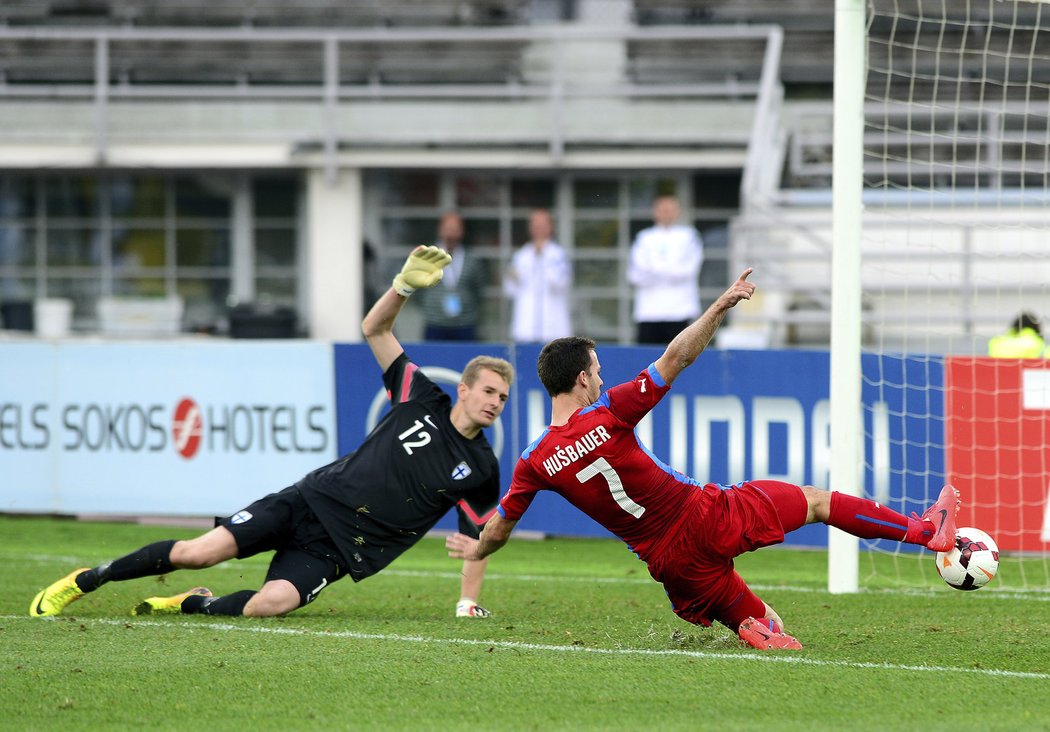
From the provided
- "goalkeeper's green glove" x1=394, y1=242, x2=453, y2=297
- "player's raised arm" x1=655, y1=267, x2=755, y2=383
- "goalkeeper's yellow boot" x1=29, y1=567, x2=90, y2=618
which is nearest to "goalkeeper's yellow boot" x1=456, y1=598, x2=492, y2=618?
"goalkeeper's green glove" x1=394, y1=242, x2=453, y2=297

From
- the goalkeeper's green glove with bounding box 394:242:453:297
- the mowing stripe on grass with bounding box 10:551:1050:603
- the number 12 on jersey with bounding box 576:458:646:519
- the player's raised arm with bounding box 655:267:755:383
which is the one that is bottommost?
the mowing stripe on grass with bounding box 10:551:1050:603

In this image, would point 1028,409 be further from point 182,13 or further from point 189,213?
point 182,13

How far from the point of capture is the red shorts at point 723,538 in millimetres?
6488

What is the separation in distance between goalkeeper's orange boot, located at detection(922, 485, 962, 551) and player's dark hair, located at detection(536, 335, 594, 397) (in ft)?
5.40

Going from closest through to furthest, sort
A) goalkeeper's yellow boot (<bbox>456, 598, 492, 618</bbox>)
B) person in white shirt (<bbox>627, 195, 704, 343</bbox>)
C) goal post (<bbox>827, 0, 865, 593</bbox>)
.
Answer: goalkeeper's yellow boot (<bbox>456, 598, 492, 618</bbox>) < goal post (<bbox>827, 0, 865, 593</bbox>) < person in white shirt (<bbox>627, 195, 704, 343</bbox>)

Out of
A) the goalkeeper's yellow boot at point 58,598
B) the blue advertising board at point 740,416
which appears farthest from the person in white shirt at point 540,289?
the goalkeeper's yellow boot at point 58,598

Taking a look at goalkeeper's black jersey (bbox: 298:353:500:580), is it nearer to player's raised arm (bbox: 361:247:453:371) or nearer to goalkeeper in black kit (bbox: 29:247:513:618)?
goalkeeper in black kit (bbox: 29:247:513:618)

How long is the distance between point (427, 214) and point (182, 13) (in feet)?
16.4

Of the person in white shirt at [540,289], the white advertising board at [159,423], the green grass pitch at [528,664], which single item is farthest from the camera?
the person in white shirt at [540,289]

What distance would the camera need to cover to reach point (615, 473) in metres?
6.42

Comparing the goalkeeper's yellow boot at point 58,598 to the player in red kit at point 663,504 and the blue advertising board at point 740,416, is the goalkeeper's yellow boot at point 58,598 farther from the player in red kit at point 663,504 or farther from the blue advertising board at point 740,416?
the blue advertising board at point 740,416

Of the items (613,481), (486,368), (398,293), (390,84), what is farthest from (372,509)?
(390,84)

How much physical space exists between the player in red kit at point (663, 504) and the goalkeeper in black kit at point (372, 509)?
3.75 ft

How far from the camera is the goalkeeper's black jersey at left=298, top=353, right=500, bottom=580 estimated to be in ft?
25.5
